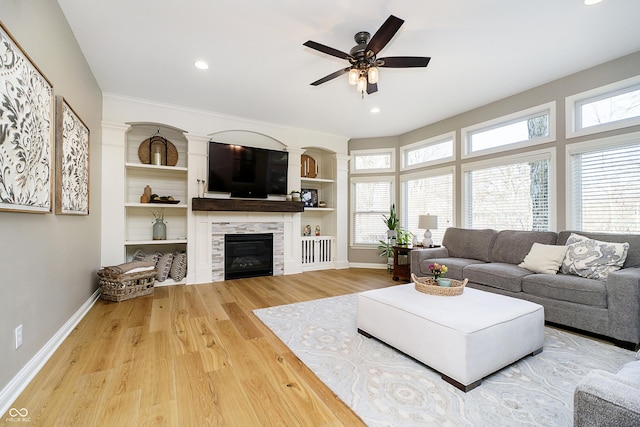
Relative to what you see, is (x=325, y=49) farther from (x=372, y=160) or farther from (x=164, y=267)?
(x=372, y=160)

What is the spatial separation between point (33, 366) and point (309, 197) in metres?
4.63

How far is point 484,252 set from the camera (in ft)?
13.0

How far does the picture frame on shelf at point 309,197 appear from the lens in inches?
228

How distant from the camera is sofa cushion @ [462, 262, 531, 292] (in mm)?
3063

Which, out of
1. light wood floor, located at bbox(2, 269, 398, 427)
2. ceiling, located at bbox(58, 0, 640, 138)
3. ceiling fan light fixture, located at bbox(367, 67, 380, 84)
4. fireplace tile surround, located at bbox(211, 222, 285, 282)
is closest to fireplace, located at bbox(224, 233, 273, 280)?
fireplace tile surround, located at bbox(211, 222, 285, 282)

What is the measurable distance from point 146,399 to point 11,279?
3.56ft

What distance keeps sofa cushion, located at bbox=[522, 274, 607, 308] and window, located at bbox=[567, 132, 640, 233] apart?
99cm

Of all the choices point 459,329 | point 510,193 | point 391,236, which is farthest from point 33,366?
point 510,193

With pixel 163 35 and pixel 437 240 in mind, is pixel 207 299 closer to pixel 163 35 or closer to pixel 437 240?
pixel 163 35

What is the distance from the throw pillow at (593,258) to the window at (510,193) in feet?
2.65

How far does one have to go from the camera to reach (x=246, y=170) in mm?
4793

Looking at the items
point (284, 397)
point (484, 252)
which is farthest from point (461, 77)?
point (284, 397)

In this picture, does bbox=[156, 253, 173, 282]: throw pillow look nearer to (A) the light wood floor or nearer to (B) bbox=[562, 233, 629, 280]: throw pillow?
(A) the light wood floor

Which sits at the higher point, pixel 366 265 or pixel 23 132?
pixel 23 132
